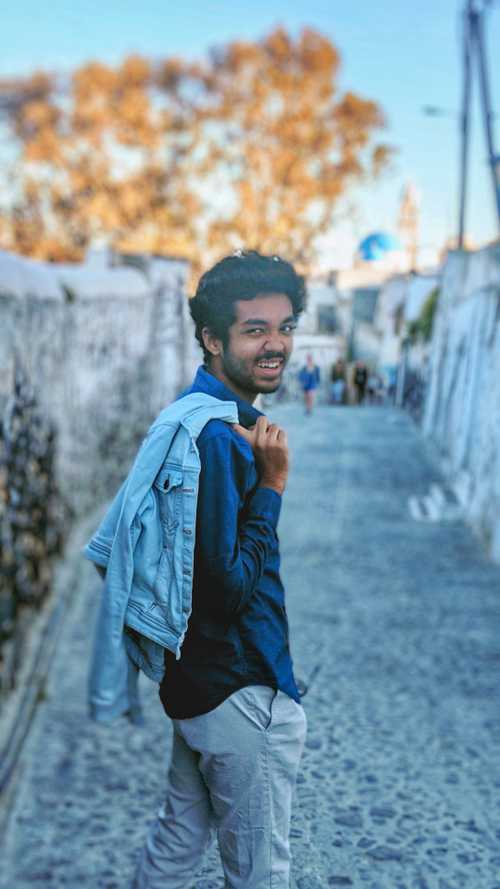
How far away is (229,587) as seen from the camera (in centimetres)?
156

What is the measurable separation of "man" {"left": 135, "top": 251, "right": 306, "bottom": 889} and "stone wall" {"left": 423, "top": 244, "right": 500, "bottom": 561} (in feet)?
16.5

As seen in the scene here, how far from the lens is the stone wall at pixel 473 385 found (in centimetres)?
704

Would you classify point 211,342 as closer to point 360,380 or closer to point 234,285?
point 234,285

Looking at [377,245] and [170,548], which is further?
[377,245]

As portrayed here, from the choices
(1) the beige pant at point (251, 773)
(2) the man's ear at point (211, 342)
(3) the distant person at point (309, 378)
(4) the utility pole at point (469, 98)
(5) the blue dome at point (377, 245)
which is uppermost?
(4) the utility pole at point (469, 98)

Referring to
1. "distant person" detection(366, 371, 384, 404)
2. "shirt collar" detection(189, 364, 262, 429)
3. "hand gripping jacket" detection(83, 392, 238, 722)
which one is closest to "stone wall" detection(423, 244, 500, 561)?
"distant person" detection(366, 371, 384, 404)

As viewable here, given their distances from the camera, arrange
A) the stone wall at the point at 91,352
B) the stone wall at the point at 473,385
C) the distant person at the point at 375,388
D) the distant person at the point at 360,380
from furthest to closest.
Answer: the stone wall at the point at 473,385
the stone wall at the point at 91,352
the distant person at the point at 375,388
the distant person at the point at 360,380

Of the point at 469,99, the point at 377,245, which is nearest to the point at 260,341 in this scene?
the point at 377,245

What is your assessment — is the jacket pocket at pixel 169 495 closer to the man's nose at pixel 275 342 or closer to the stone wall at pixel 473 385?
the man's nose at pixel 275 342

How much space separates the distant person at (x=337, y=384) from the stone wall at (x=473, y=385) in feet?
14.4

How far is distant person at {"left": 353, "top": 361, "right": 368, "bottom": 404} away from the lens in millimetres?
2285

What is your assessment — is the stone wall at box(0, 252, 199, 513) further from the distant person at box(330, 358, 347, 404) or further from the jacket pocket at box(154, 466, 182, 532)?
the jacket pocket at box(154, 466, 182, 532)

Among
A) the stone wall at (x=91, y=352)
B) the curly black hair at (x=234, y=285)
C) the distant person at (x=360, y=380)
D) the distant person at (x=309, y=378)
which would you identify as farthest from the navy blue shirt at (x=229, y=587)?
the stone wall at (x=91, y=352)

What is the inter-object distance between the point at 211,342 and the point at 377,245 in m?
0.55
